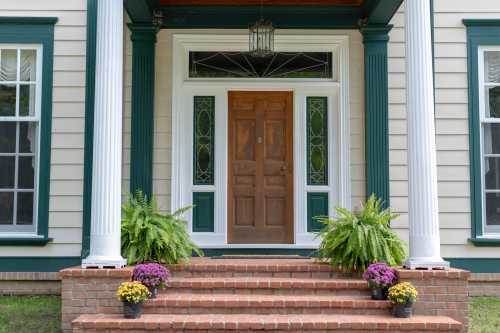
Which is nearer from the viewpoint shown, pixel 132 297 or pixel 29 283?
pixel 132 297

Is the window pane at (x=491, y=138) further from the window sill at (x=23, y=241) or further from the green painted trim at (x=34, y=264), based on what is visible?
the window sill at (x=23, y=241)

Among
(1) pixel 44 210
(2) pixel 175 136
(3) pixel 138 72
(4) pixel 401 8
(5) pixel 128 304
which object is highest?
(4) pixel 401 8

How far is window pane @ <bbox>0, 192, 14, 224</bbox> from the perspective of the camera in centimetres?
712

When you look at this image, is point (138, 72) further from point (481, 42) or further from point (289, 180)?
point (481, 42)

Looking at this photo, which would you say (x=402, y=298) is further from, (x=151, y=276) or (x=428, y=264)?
(x=151, y=276)

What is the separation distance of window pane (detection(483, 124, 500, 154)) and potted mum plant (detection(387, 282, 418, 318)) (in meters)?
2.98

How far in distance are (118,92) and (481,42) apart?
460 centimetres

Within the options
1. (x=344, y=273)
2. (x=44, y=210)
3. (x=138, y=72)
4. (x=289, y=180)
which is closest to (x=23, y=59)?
(x=138, y=72)

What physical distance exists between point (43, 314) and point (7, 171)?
209 centimetres

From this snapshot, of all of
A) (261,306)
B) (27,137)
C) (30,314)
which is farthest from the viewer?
(27,137)

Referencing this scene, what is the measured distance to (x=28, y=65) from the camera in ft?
23.6

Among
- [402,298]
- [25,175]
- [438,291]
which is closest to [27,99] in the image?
[25,175]

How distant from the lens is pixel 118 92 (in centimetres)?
550

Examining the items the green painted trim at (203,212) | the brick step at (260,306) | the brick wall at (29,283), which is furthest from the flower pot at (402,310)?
the brick wall at (29,283)
